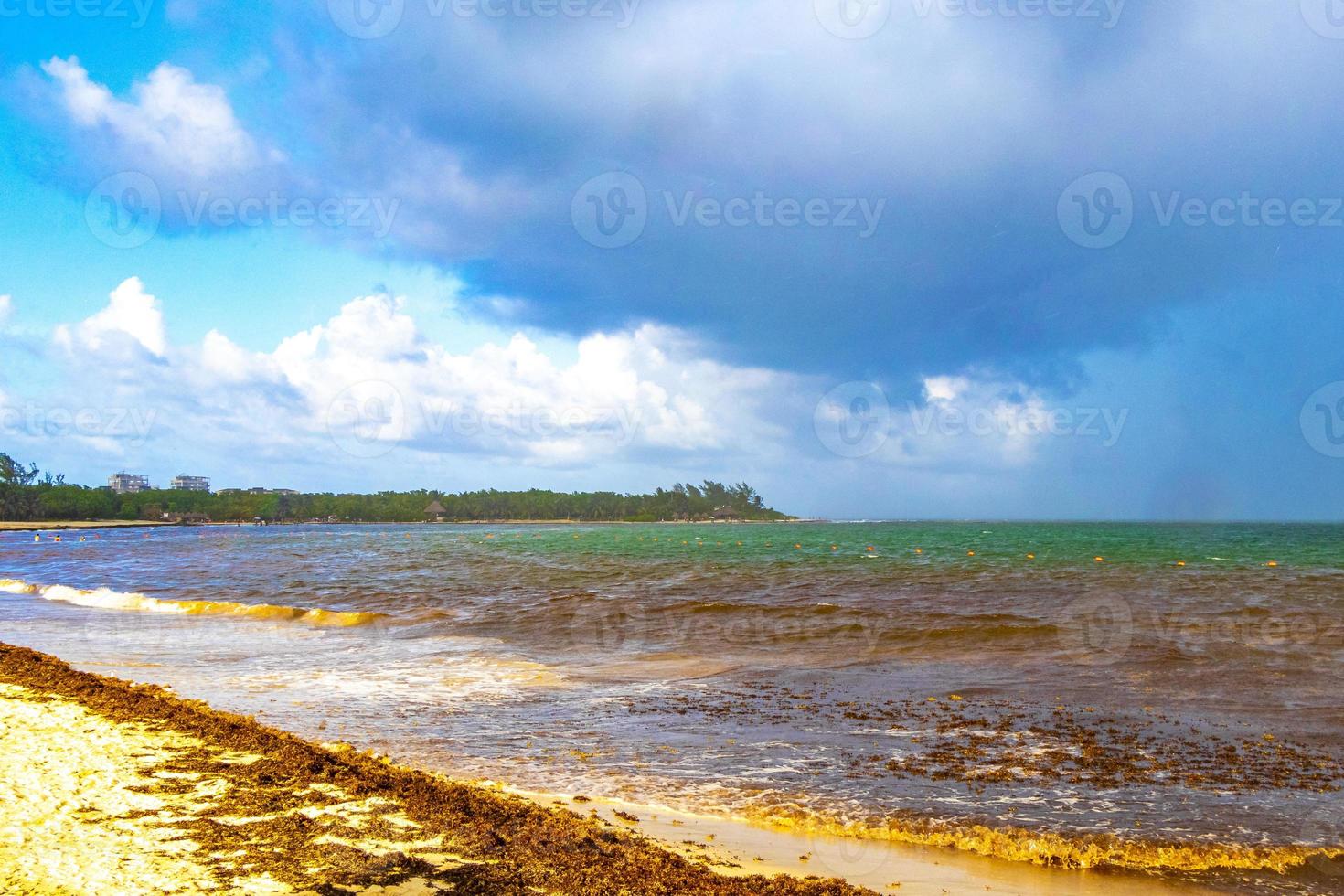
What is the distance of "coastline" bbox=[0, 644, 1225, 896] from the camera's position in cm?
497

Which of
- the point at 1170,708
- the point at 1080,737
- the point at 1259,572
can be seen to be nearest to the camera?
the point at 1080,737

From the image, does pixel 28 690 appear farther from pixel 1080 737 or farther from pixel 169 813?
pixel 1080 737

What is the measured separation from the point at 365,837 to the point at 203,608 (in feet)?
80.0

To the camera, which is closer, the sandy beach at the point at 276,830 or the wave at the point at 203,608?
the sandy beach at the point at 276,830

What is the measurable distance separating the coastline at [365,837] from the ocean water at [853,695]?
0.59 m

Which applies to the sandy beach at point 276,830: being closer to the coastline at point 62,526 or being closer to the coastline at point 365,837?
the coastline at point 365,837

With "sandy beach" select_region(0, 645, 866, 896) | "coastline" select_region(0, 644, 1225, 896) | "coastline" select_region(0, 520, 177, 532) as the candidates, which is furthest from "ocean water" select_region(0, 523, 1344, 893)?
"coastline" select_region(0, 520, 177, 532)

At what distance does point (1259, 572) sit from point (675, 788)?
132 feet

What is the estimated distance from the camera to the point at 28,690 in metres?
10.0

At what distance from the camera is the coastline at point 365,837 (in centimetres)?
497

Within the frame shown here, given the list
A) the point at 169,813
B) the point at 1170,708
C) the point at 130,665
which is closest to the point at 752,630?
the point at 1170,708

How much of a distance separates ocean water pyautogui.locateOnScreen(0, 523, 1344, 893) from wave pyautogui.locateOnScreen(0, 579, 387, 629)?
0.15 meters

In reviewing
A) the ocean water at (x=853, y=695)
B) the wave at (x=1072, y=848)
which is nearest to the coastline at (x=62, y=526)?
the ocean water at (x=853, y=695)

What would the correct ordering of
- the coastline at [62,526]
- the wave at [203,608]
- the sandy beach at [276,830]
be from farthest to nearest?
1. the coastline at [62,526]
2. the wave at [203,608]
3. the sandy beach at [276,830]
